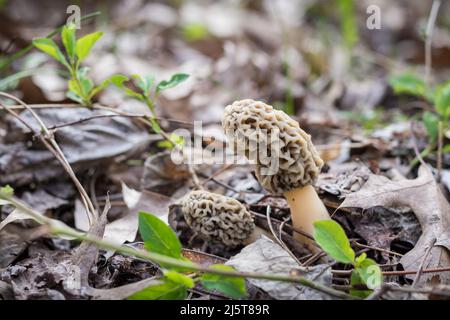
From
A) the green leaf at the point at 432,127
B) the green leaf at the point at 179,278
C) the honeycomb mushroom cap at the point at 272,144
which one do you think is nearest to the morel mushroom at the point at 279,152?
the honeycomb mushroom cap at the point at 272,144

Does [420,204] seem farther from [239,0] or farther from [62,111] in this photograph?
[239,0]

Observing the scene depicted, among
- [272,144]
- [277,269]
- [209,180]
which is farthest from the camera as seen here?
[209,180]

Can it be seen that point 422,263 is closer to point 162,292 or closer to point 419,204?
point 419,204

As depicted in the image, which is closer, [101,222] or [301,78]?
[101,222]

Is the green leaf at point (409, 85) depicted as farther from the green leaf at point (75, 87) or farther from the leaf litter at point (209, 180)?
the green leaf at point (75, 87)

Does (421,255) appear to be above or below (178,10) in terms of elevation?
below

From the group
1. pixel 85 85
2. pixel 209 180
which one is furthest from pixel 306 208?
pixel 85 85
